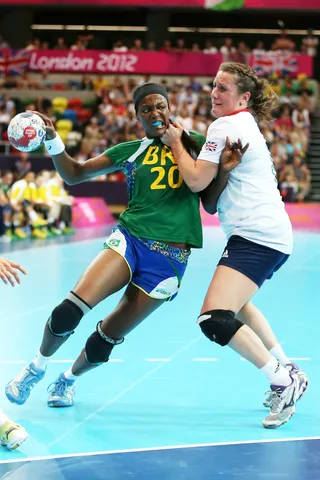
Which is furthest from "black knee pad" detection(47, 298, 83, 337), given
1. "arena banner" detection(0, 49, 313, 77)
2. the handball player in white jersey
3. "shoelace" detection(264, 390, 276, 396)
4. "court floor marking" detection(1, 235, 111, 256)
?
"arena banner" detection(0, 49, 313, 77)

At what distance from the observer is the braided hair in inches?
203

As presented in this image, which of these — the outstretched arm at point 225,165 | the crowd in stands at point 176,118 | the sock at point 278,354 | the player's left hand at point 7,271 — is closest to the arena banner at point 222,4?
the crowd in stands at point 176,118

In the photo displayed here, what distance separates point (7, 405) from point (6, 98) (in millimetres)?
21517

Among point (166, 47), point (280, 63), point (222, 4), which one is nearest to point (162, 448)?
point (222, 4)

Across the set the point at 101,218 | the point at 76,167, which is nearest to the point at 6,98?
the point at 101,218

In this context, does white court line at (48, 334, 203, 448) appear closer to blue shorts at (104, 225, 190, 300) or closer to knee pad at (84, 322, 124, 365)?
knee pad at (84, 322, 124, 365)

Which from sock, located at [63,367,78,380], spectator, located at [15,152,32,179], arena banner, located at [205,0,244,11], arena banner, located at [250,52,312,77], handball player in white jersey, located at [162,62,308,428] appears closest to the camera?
handball player in white jersey, located at [162,62,308,428]

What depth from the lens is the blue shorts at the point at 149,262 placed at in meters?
5.16

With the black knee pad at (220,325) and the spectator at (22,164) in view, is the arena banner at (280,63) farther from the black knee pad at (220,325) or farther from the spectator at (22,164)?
the black knee pad at (220,325)

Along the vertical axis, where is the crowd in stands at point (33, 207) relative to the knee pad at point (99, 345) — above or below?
below

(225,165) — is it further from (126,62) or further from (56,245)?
(126,62)

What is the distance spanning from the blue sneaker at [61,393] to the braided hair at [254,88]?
6.79ft

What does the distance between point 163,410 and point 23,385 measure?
878mm

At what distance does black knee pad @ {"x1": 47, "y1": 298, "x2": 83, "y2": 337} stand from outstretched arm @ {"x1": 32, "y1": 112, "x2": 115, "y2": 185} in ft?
2.80
